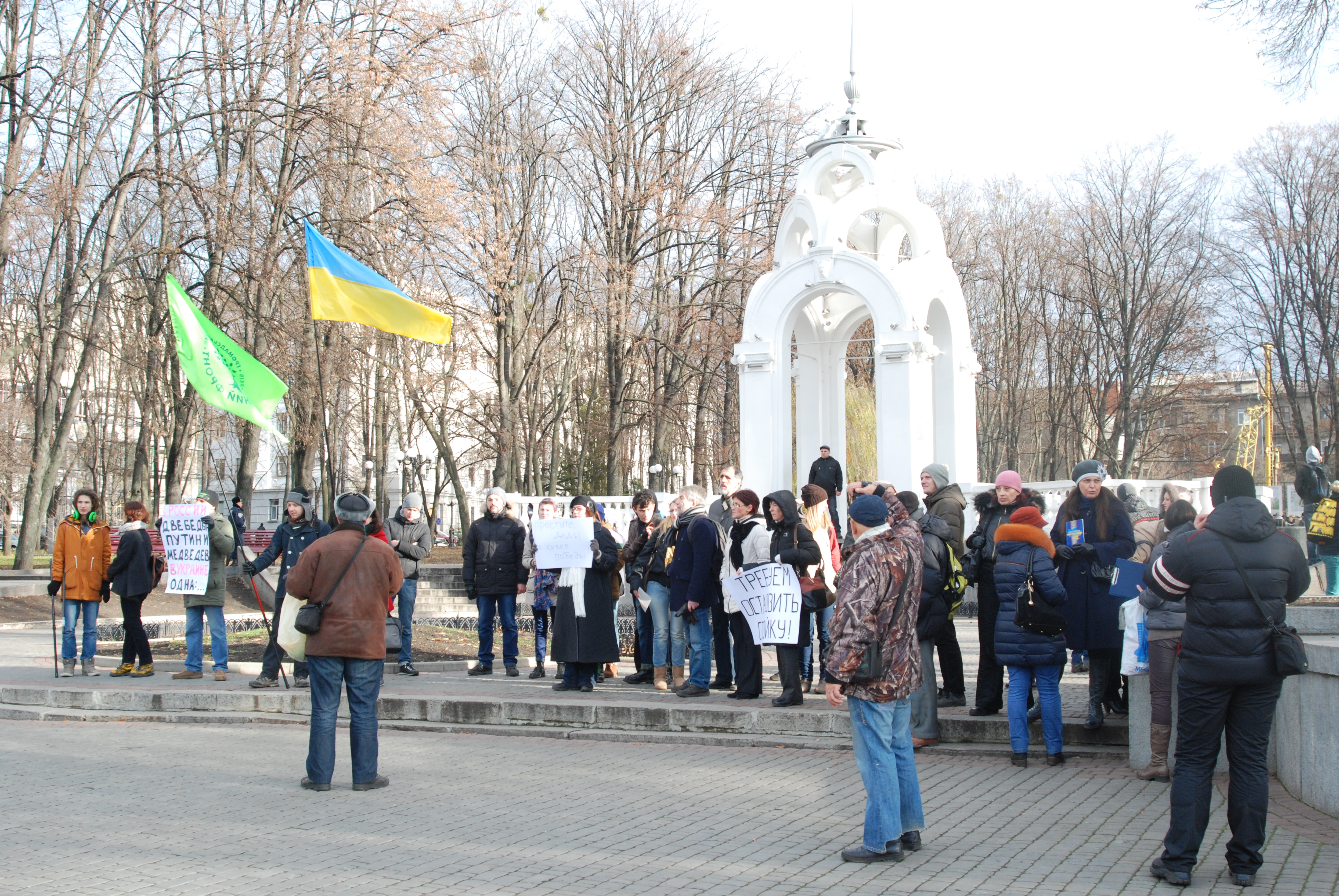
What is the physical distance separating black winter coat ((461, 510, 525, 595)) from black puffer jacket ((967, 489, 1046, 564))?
5010 mm

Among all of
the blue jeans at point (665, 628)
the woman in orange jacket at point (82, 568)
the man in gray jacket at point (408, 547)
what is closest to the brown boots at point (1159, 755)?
the blue jeans at point (665, 628)

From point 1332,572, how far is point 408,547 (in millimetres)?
10313

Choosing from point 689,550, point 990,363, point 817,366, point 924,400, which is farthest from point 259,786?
point 990,363

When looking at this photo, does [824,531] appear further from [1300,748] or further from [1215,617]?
[1215,617]

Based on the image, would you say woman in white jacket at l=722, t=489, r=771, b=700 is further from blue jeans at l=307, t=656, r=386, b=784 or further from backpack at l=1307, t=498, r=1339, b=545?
backpack at l=1307, t=498, r=1339, b=545

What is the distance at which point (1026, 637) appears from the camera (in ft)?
26.3

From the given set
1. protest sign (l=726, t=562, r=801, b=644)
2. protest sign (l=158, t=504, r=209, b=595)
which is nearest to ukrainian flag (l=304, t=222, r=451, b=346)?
protest sign (l=158, t=504, r=209, b=595)

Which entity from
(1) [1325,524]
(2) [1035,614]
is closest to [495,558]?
(2) [1035,614]

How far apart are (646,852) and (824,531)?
4657 millimetres

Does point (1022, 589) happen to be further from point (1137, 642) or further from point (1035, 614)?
point (1137, 642)

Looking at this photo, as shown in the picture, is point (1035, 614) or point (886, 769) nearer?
point (886, 769)

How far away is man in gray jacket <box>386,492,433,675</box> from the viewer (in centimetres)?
1288

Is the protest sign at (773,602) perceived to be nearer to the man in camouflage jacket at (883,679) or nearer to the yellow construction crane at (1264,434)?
the man in camouflage jacket at (883,679)

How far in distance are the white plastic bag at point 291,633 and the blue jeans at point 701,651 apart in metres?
3.80
